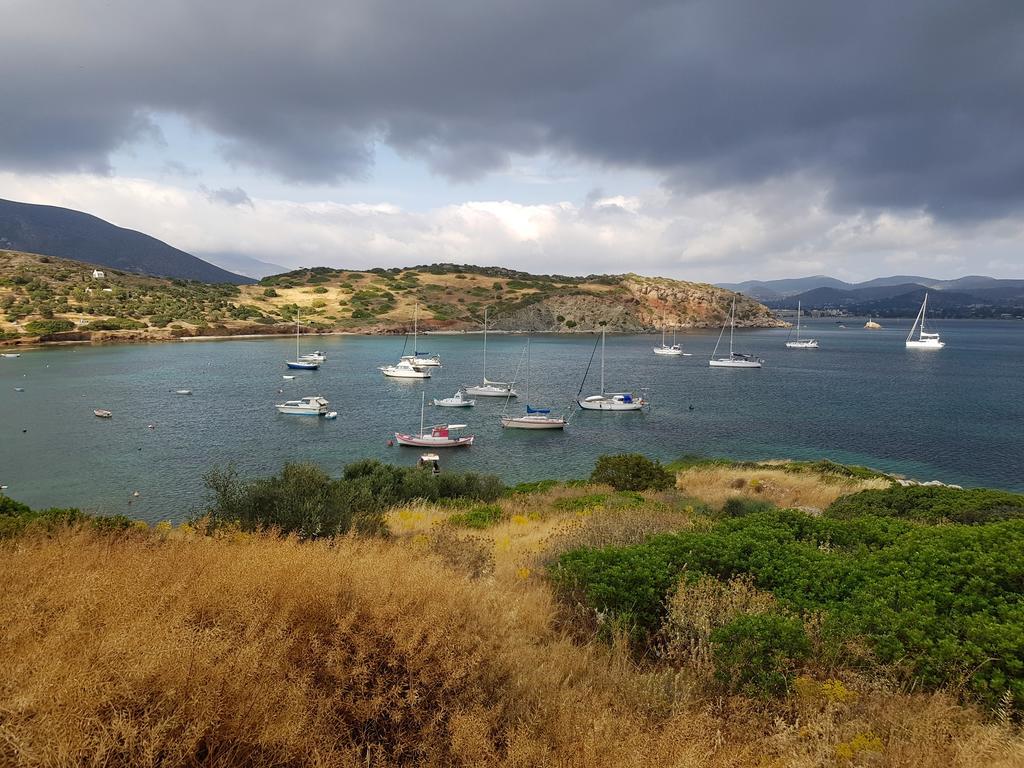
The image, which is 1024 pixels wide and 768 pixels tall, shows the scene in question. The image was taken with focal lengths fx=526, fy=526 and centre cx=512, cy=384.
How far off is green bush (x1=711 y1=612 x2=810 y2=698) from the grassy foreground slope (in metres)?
0.08

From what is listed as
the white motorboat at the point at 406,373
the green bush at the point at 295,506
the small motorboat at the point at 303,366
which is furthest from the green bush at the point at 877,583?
the small motorboat at the point at 303,366

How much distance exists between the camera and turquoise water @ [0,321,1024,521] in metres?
29.9

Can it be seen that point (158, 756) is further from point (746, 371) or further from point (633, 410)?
point (746, 371)

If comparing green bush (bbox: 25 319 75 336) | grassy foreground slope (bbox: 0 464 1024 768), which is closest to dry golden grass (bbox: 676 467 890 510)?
grassy foreground slope (bbox: 0 464 1024 768)

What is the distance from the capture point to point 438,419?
146 ft

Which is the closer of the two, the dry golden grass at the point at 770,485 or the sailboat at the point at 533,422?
the dry golden grass at the point at 770,485

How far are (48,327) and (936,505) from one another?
109 meters

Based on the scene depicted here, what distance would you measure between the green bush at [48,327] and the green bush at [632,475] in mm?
96706

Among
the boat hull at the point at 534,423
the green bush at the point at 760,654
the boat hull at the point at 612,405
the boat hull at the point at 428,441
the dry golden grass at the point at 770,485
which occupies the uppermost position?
the green bush at the point at 760,654

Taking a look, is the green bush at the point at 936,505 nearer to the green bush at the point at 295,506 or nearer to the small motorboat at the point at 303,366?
the green bush at the point at 295,506

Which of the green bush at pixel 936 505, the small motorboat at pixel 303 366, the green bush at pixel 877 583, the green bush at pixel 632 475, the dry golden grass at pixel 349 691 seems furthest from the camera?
the small motorboat at pixel 303 366

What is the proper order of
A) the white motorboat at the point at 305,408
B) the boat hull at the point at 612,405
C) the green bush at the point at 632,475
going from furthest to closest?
the boat hull at the point at 612,405, the white motorboat at the point at 305,408, the green bush at the point at 632,475

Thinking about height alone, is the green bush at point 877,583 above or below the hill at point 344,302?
below

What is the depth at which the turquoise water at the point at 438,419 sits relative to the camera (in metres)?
29.9
